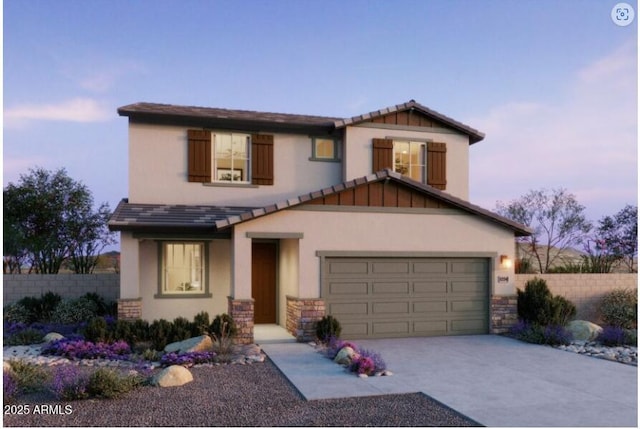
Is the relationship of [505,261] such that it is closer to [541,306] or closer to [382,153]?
[541,306]

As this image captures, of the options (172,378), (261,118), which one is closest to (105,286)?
(261,118)

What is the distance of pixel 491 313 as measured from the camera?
1320 cm

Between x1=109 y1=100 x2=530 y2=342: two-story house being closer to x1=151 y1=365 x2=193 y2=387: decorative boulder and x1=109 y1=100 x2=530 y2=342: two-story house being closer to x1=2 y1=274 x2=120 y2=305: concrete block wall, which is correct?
x1=2 y1=274 x2=120 y2=305: concrete block wall

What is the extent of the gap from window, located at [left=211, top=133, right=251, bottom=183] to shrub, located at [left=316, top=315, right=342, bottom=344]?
5033 millimetres

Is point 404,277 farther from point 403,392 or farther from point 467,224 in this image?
point 403,392

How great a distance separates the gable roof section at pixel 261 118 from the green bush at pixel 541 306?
200 inches

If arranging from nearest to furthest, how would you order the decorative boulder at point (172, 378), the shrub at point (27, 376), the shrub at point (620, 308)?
the shrub at point (27, 376), the decorative boulder at point (172, 378), the shrub at point (620, 308)

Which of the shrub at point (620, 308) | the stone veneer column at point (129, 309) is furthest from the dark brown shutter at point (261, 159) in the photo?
the shrub at point (620, 308)

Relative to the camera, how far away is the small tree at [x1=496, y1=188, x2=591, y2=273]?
22.7 meters

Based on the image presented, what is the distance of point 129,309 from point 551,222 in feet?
60.0

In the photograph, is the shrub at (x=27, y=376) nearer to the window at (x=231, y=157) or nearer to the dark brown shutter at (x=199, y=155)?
the dark brown shutter at (x=199, y=155)

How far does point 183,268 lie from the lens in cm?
1383

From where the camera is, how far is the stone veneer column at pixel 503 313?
43.2 feet

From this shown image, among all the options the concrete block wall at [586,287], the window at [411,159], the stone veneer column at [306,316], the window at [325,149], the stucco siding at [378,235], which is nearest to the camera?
the stone veneer column at [306,316]
